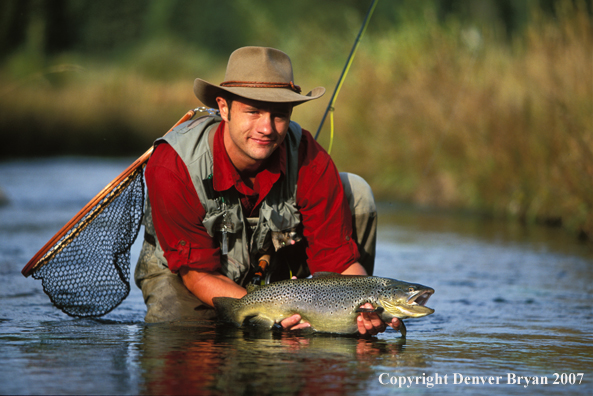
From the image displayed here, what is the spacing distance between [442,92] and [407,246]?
327cm

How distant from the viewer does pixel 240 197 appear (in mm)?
3713

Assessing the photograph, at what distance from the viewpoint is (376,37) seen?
12.5m

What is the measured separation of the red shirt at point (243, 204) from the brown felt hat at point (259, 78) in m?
0.26

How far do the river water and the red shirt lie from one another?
0.38m

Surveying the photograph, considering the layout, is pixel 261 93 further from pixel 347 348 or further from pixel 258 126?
pixel 347 348

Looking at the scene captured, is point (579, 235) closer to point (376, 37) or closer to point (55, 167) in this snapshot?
point (376, 37)

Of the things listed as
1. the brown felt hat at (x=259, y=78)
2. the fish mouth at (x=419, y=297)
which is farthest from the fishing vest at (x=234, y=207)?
the fish mouth at (x=419, y=297)

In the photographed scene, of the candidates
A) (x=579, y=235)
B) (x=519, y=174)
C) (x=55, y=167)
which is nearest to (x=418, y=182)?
(x=519, y=174)

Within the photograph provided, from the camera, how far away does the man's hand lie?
3.33 metres

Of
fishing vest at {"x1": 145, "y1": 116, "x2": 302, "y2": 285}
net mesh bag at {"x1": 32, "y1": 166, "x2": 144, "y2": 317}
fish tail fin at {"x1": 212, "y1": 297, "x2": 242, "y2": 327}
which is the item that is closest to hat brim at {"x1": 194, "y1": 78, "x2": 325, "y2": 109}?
fishing vest at {"x1": 145, "y1": 116, "x2": 302, "y2": 285}

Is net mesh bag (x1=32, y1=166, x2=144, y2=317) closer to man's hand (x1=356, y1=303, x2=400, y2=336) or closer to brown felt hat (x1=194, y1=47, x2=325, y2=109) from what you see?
brown felt hat (x1=194, y1=47, x2=325, y2=109)

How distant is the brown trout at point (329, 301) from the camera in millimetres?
3262

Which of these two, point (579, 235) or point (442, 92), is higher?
point (442, 92)

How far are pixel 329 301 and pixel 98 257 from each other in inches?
55.8
